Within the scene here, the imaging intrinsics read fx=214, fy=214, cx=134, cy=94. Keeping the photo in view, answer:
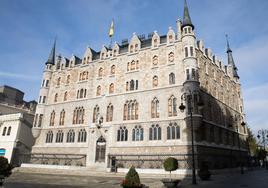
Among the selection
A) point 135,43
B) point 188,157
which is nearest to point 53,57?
point 135,43

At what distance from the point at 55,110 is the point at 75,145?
894cm

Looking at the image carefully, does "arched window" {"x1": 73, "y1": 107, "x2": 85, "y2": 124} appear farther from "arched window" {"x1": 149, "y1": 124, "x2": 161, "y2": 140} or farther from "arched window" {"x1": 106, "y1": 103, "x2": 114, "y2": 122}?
"arched window" {"x1": 149, "y1": 124, "x2": 161, "y2": 140}

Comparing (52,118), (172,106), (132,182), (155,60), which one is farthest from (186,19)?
(52,118)

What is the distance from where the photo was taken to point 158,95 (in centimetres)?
3045

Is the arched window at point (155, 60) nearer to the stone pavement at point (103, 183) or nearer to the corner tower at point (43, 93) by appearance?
the stone pavement at point (103, 183)

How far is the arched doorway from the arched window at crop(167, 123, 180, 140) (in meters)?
10.5

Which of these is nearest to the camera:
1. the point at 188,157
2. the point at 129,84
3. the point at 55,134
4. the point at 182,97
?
the point at 188,157

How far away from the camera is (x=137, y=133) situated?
99.7 ft

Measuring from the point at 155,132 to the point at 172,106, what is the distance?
13.9 feet

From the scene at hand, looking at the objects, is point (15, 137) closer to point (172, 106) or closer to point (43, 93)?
point (43, 93)

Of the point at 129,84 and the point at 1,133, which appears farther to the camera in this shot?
the point at 1,133

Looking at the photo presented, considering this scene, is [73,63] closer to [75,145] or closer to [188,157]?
[75,145]

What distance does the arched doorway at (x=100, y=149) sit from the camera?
32281mm

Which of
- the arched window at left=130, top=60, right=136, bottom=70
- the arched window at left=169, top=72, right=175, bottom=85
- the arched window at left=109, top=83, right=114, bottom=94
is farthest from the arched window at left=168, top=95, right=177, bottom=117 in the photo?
the arched window at left=109, top=83, right=114, bottom=94
